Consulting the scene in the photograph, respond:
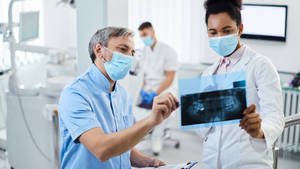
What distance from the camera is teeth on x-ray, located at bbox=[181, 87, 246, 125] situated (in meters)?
1.42

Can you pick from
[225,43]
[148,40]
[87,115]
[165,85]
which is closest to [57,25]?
[148,40]

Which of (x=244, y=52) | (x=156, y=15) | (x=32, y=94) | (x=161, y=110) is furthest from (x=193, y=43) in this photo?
(x=161, y=110)

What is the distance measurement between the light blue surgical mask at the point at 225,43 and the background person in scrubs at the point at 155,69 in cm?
237

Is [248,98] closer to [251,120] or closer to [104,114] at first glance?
[251,120]

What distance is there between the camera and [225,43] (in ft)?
5.70

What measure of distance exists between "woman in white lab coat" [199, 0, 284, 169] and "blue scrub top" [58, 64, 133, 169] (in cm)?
41

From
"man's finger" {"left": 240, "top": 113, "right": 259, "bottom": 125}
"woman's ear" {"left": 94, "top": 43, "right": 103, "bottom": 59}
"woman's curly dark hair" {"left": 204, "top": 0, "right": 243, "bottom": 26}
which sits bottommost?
"man's finger" {"left": 240, "top": 113, "right": 259, "bottom": 125}

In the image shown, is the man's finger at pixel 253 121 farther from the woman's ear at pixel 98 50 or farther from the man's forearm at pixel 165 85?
the man's forearm at pixel 165 85

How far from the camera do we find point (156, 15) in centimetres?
499

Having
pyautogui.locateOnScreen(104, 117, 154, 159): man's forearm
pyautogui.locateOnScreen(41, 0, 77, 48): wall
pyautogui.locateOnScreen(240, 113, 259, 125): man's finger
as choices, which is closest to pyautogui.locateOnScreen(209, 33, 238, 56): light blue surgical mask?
pyautogui.locateOnScreen(240, 113, 259, 125): man's finger

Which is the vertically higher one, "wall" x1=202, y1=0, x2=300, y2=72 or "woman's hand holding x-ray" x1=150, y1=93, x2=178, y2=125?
"wall" x1=202, y1=0, x2=300, y2=72

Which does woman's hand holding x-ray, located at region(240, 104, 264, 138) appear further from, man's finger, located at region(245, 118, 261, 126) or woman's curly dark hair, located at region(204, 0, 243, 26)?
woman's curly dark hair, located at region(204, 0, 243, 26)

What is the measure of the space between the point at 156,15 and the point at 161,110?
12.2ft

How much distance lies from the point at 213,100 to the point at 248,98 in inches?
12.0
